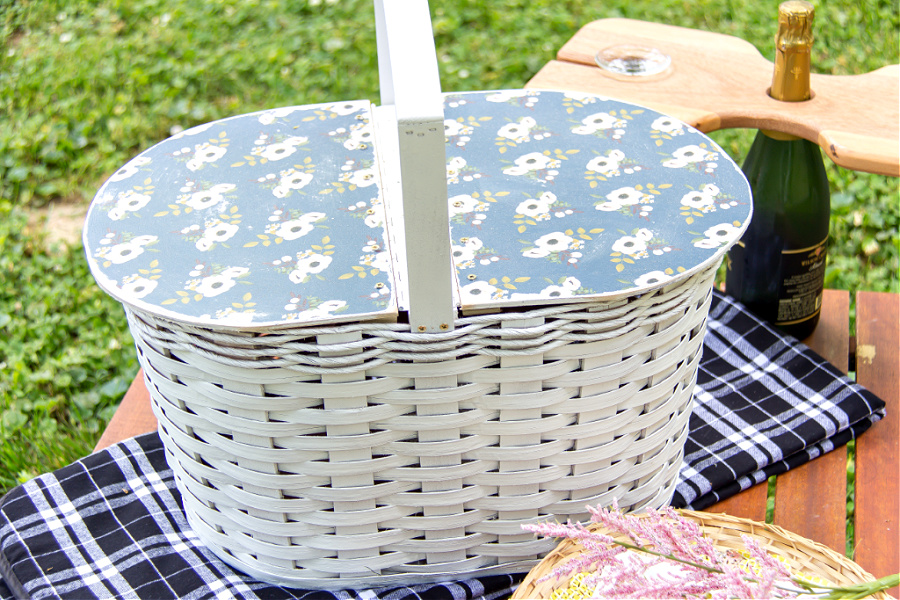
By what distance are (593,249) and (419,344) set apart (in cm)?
19

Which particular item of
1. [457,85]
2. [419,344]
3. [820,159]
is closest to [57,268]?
[457,85]

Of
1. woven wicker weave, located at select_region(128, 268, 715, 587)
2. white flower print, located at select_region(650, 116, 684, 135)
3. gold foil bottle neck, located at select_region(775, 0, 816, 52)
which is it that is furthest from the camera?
gold foil bottle neck, located at select_region(775, 0, 816, 52)

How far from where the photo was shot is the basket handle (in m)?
0.65

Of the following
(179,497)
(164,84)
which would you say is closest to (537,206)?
(179,497)

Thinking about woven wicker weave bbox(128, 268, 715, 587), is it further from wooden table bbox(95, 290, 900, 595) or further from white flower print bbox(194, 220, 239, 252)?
wooden table bbox(95, 290, 900, 595)

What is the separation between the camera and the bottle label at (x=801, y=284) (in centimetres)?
117

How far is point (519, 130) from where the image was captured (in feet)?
3.22

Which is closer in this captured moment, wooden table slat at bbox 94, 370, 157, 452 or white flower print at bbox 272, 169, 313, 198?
white flower print at bbox 272, 169, 313, 198

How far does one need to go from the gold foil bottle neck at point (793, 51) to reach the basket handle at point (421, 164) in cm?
56

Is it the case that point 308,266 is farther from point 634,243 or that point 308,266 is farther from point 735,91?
point 735,91

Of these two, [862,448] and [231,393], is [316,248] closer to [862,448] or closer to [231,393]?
[231,393]

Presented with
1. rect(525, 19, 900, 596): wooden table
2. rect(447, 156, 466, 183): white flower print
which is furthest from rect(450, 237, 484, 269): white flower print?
rect(525, 19, 900, 596): wooden table

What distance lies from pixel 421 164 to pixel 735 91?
2.22 feet

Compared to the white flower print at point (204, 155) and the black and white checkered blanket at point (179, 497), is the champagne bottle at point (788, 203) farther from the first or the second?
the white flower print at point (204, 155)
